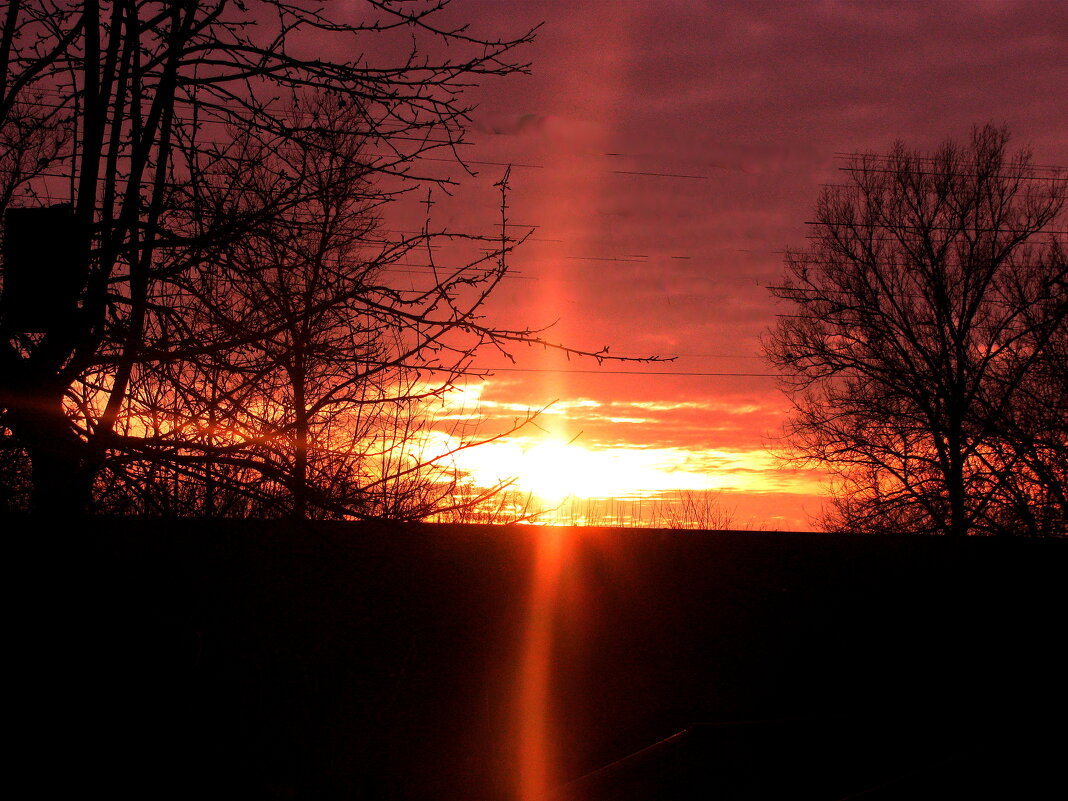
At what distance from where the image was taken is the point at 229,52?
479cm

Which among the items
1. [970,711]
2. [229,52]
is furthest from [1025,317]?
[229,52]

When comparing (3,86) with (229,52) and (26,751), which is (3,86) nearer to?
(229,52)

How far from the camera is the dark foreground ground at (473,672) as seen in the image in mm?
4844

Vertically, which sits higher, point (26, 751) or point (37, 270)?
point (37, 270)

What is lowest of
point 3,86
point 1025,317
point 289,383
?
point 289,383

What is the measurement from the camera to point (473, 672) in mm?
6285

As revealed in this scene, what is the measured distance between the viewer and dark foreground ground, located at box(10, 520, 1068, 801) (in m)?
4.84

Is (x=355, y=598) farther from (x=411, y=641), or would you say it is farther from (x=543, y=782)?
(x=543, y=782)

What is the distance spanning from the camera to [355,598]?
6891 mm

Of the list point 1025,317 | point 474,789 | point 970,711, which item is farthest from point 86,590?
point 1025,317

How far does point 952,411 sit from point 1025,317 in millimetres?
3232

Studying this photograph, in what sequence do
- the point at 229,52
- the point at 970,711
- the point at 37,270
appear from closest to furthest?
the point at 37,270 → the point at 229,52 → the point at 970,711

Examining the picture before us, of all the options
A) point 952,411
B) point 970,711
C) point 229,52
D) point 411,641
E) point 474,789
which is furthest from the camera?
point 952,411

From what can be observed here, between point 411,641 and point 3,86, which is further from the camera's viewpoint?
point 411,641
